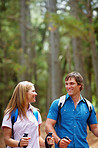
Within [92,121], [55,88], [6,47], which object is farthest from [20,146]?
[6,47]

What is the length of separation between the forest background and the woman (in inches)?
322

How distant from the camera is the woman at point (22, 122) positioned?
323 cm

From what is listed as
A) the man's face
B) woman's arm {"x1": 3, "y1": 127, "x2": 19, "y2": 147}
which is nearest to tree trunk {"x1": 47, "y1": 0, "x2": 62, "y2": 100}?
the man's face

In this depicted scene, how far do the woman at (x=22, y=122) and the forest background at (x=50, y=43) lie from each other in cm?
817

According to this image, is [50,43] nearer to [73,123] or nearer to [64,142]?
[73,123]

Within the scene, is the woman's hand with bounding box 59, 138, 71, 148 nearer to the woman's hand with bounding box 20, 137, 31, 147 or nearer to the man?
the man

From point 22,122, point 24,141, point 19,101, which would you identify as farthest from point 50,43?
point 24,141

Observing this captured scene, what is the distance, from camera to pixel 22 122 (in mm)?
3309

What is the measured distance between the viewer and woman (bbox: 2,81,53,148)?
10.6 feet

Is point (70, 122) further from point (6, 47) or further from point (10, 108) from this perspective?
point (6, 47)

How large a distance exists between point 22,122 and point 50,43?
17613 mm

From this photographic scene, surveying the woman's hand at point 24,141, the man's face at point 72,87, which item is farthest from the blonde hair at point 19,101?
the man's face at point 72,87

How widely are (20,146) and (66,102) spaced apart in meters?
1.24

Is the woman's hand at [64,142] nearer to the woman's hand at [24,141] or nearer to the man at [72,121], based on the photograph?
the man at [72,121]
